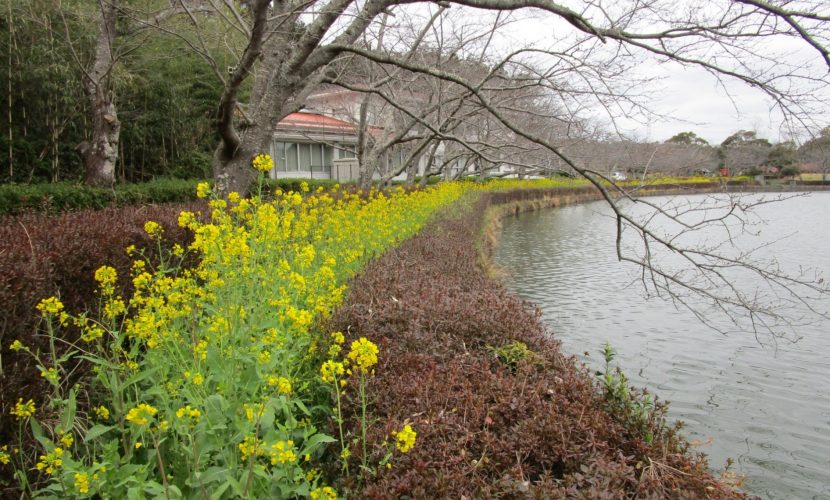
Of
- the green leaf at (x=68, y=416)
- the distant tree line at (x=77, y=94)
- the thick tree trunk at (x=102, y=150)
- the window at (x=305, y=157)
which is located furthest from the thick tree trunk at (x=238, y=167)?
the window at (x=305, y=157)

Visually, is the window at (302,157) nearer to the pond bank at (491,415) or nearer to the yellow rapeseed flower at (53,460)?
the pond bank at (491,415)

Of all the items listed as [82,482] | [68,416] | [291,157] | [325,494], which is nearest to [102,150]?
[68,416]

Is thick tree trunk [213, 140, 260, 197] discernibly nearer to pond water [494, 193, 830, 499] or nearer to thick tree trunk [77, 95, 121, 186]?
pond water [494, 193, 830, 499]

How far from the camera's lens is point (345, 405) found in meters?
2.54

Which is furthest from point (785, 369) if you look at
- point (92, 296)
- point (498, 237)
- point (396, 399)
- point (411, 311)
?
point (498, 237)

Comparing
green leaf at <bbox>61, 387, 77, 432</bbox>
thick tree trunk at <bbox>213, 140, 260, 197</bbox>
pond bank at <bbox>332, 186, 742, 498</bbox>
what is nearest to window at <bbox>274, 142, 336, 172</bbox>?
thick tree trunk at <bbox>213, 140, 260, 197</bbox>

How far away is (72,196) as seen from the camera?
8.40 meters

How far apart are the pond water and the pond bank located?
2.85 feet

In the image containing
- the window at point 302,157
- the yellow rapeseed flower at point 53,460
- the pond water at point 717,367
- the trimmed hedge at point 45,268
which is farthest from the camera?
the window at point 302,157

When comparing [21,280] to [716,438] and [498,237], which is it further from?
[498,237]

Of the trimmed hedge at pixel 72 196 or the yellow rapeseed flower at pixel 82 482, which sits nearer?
the yellow rapeseed flower at pixel 82 482

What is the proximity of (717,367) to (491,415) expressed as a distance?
4.59m

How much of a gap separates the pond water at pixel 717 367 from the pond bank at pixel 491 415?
0.87 meters

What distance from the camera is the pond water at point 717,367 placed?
4266mm
